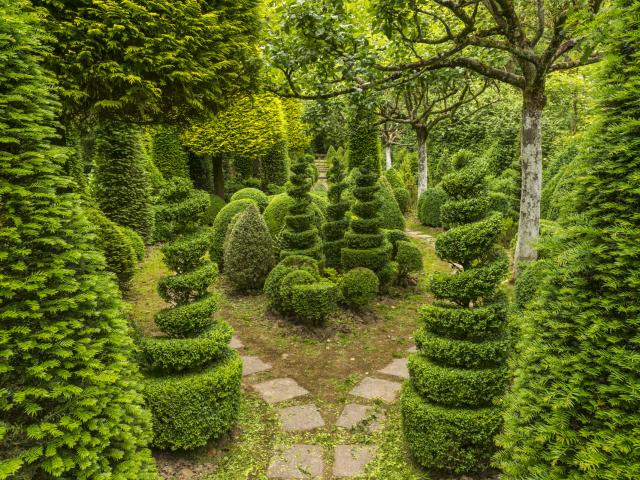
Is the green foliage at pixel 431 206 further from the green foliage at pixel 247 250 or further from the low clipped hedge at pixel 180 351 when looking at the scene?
the low clipped hedge at pixel 180 351

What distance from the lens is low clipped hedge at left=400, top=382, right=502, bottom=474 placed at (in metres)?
4.47

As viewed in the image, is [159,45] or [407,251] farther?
[407,251]

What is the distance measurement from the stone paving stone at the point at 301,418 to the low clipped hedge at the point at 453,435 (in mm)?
1677

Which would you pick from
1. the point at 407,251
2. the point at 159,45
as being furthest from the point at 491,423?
the point at 407,251

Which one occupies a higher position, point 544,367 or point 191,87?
point 191,87

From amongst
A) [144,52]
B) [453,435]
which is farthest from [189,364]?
[144,52]

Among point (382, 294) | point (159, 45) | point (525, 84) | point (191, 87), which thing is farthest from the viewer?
point (382, 294)

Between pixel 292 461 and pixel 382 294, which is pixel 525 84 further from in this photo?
pixel 292 461

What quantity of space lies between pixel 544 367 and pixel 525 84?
7811 millimetres

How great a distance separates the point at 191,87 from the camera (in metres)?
5.45

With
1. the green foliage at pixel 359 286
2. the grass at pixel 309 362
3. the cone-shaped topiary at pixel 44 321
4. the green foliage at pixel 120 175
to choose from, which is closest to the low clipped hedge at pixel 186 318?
the grass at pixel 309 362

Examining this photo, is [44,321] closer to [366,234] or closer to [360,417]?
[360,417]

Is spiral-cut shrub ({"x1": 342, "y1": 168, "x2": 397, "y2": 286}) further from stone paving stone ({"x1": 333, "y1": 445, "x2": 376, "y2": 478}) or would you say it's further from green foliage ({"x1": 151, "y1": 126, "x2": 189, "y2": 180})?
green foliage ({"x1": 151, "y1": 126, "x2": 189, "y2": 180})

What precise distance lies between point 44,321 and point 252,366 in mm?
5304
